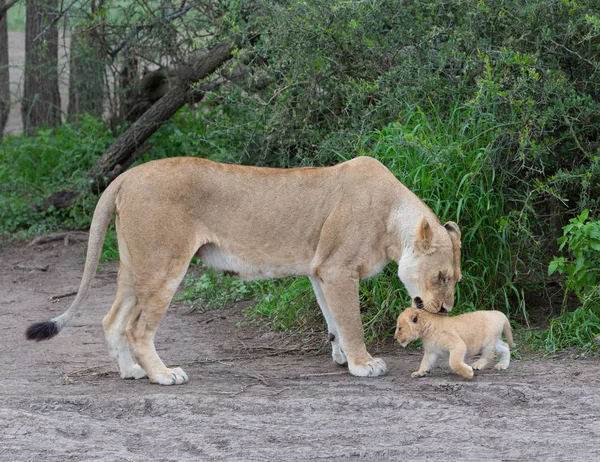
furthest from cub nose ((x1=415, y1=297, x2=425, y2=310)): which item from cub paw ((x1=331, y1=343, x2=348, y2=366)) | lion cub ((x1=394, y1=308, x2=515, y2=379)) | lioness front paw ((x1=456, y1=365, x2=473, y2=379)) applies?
Result: cub paw ((x1=331, y1=343, x2=348, y2=366))

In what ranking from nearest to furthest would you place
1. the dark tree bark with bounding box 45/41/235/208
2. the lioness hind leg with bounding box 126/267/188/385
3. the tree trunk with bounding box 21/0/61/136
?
the lioness hind leg with bounding box 126/267/188/385
the dark tree bark with bounding box 45/41/235/208
the tree trunk with bounding box 21/0/61/136

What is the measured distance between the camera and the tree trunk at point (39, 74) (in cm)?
1048

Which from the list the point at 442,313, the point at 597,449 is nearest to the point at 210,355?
the point at 442,313

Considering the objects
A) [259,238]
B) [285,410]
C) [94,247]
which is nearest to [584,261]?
[259,238]

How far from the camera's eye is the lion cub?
5223mm

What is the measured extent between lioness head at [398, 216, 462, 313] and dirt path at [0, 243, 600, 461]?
45 centimetres

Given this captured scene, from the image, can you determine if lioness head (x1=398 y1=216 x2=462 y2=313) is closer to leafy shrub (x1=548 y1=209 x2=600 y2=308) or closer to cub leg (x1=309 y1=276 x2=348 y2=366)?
cub leg (x1=309 y1=276 x2=348 y2=366)

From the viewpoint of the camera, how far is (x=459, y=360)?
205 inches

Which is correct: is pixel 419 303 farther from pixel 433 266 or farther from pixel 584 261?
pixel 584 261

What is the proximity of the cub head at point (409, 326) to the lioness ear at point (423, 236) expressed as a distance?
14.7 inches

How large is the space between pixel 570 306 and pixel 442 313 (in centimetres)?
158

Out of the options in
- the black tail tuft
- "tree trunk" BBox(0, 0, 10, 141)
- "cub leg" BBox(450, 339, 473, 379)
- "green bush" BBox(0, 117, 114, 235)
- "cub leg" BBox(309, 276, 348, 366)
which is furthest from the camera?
"tree trunk" BBox(0, 0, 10, 141)

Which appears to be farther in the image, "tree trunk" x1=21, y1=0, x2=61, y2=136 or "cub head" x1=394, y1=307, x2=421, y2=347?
"tree trunk" x1=21, y1=0, x2=61, y2=136

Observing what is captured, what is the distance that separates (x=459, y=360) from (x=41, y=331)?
8.09 feet
